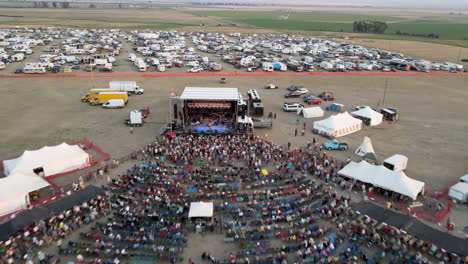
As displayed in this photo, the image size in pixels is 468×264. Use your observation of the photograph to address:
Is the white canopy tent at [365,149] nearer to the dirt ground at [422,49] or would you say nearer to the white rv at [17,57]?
the dirt ground at [422,49]

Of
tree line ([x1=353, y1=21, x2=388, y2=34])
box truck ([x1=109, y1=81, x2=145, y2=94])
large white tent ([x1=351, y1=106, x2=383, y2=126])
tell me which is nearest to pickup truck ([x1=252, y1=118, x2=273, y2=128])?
large white tent ([x1=351, y1=106, x2=383, y2=126])

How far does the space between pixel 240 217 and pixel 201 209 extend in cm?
203

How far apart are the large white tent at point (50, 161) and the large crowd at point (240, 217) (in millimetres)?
3491

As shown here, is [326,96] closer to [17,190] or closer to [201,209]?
[201,209]

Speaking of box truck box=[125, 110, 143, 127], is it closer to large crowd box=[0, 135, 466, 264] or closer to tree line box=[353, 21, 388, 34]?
large crowd box=[0, 135, 466, 264]

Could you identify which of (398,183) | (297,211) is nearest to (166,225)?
(297,211)

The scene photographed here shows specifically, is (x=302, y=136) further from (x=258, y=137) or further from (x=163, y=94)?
(x=163, y=94)

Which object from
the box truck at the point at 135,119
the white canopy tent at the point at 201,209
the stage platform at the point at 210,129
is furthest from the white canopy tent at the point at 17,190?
the stage platform at the point at 210,129

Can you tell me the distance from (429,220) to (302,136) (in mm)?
12957

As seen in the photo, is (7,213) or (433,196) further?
(433,196)

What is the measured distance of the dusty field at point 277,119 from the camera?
86.8 feet

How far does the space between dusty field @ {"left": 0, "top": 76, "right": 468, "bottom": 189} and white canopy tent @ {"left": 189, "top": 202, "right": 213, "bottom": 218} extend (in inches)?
387

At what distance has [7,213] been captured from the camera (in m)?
17.8

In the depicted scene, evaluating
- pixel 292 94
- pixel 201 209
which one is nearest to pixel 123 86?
pixel 292 94
